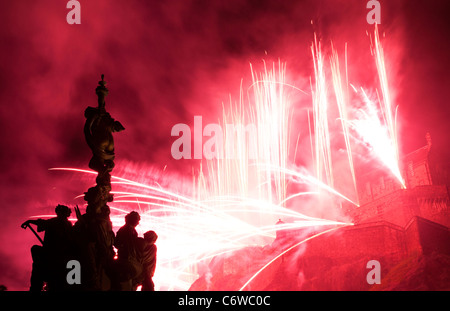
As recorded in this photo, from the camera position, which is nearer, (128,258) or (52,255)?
(52,255)

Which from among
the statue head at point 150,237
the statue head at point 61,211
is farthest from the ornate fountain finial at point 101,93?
the statue head at point 150,237

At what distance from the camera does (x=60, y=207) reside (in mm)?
7602

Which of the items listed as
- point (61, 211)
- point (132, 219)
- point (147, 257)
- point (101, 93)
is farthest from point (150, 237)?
point (101, 93)

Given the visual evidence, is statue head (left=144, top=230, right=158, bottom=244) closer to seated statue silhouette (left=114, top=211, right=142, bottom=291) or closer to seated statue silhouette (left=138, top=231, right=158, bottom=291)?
seated statue silhouette (left=138, top=231, right=158, bottom=291)

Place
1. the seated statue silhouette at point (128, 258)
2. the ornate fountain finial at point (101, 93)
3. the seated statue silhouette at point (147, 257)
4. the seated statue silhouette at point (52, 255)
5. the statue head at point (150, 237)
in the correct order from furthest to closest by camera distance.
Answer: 1. the ornate fountain finial at point (101, 93)
2. the statue head at point (150, 237)
3. the seated statue silhouette at point (147, 257)
4. the seated statue silhouette at point (128, 258)
5. the seated statue silhouette at point (52, 255)

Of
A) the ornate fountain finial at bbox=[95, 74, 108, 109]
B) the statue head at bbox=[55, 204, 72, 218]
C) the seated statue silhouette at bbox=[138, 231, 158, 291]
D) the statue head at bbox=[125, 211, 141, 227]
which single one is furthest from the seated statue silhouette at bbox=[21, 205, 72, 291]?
the ornate fountain finial at bbox=[95, 74, 108, 109]

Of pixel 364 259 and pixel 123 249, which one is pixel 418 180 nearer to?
pixel 364 259

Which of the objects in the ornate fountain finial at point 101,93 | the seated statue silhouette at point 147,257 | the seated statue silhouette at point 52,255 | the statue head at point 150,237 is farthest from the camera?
the ornate fountain finial at point 101,93

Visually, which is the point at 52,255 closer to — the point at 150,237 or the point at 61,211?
the point at 61,211

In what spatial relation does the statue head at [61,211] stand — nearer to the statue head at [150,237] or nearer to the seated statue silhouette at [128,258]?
the seated statue silhouette at [128,258]
